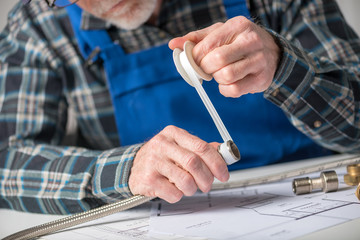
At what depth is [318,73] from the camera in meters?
0.69

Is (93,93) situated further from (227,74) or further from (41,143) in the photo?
(227,74)

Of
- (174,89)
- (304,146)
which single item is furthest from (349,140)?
(174,89)

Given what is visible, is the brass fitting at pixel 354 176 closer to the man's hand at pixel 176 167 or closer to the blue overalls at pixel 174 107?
the man's hand at pixel 176 167

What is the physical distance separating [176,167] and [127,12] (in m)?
0.41

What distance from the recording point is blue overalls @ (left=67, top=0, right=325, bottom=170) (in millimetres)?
877

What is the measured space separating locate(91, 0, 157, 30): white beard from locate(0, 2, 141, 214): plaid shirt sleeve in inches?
7.4

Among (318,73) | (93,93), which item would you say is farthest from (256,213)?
(93,93)

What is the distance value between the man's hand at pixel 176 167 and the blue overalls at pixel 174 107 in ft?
0.94

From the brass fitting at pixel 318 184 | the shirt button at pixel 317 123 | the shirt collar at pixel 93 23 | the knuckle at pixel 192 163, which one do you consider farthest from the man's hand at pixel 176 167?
the shirt collar at pixel 93 23

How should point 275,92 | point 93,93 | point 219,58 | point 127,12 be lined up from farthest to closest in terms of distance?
point 93,93
point 127,12
point 275,92
point 219,58

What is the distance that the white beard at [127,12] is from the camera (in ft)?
2.59

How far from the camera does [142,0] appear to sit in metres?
0.82

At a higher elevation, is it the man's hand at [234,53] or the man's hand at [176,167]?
the man's hand at [234,53]

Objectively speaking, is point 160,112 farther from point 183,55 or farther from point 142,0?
point 183,55
